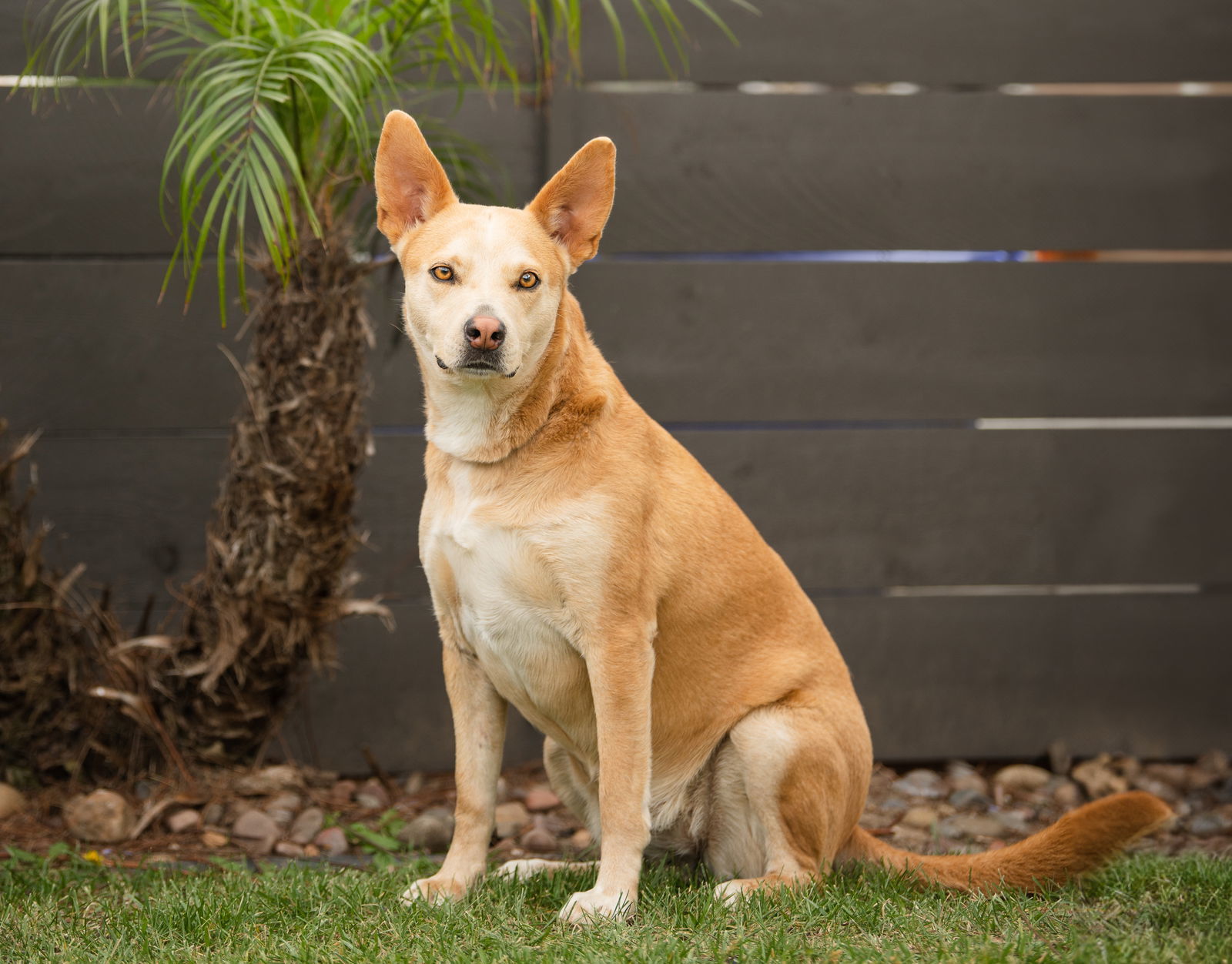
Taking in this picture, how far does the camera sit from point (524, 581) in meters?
2.40

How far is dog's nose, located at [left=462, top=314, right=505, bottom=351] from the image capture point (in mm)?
2258

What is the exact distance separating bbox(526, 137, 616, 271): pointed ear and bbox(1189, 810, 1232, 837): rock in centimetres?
271

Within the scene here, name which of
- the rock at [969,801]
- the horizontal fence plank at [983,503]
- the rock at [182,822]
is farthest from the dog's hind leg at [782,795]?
the rock at [182,822]

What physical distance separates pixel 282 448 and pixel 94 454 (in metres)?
1.02

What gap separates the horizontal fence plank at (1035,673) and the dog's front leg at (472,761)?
139 cm

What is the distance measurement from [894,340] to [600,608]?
2168 mm

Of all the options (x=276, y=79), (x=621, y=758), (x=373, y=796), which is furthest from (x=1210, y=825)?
(x=276, y=79)

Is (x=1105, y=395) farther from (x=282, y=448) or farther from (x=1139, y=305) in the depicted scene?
(x=282, y=448)

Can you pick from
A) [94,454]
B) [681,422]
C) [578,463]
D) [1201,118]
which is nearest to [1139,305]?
[1201,118]

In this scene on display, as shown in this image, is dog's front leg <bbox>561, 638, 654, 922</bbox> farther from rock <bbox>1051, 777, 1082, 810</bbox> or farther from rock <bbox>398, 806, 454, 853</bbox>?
rock <bbox>1051, 777, 1082, 810</bbox>

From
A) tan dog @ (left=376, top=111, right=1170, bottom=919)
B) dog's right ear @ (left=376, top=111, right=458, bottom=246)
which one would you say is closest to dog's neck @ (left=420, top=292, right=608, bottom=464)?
tan dog @ (left=376, top=111, right=1170, bottom=919)

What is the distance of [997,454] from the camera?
414cm

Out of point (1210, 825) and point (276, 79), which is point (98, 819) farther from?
point (1210, 825)

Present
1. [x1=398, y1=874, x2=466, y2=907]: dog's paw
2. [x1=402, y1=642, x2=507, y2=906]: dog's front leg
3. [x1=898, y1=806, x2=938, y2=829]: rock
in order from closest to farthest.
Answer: [x1=398, y1=874, x2=466, y2=907]: dog's paw
[x1=402, y1=642, x2=507, y2=906]: dog's front leg
[x1=898, y1=806, x2=938, y2=829]: rock
